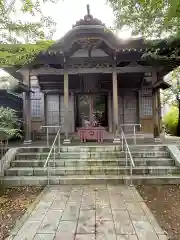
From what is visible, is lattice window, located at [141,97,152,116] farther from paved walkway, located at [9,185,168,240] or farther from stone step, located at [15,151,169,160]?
paved walkway, located at [9,185,168,240]

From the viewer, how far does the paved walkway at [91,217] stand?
3.15 metres

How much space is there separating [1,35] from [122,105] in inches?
293

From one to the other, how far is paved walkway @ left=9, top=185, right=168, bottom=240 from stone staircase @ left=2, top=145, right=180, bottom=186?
64 cm

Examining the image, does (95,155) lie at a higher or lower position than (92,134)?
lower

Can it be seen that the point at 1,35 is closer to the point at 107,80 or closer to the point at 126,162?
the point at 126,162

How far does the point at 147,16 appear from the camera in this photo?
5199 mm

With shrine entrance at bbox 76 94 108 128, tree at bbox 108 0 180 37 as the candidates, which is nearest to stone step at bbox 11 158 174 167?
tree at bbox 108 0 180 37

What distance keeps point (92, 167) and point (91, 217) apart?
2610 millimetres

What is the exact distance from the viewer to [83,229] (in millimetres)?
3328

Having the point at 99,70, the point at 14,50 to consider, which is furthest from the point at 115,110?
the point at 14,50

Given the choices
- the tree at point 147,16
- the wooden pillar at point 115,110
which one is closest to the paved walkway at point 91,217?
the wooden pillar at point 115,110

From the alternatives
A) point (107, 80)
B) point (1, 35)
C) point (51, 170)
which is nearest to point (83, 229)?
point (51, 170)

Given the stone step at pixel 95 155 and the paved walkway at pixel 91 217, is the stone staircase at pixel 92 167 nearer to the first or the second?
→ the stone step at pixel 95 155

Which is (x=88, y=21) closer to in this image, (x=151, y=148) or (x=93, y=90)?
(x=93, y=90)
